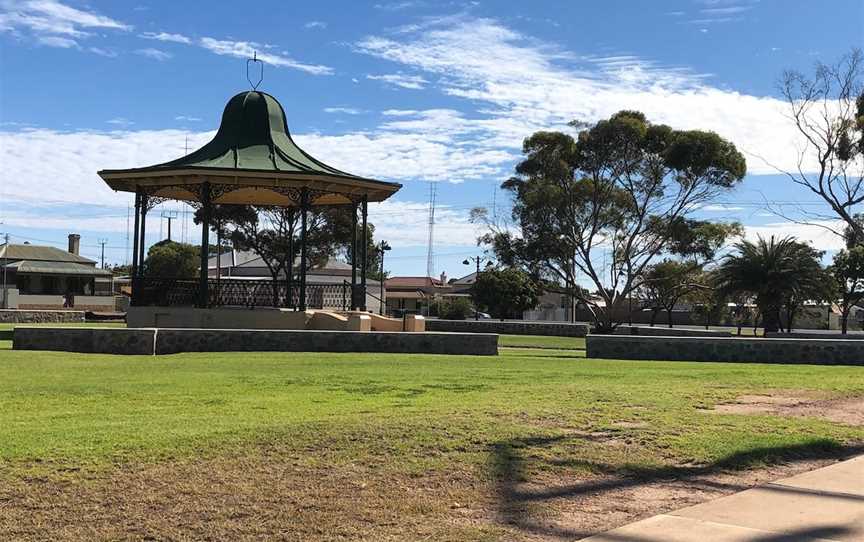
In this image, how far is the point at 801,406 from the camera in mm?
10477

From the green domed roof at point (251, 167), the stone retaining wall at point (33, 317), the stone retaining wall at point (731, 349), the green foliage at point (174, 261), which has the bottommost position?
the stone retaining wall at point (33, 317)

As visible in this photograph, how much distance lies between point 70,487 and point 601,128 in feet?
120

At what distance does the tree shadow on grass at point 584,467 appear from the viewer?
5398mm

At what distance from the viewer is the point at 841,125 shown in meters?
23.5

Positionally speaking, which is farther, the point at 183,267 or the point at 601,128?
the point at 183,267

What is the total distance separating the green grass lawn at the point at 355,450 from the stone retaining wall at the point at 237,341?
5.68 metres

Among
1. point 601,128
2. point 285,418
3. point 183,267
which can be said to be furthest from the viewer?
point 183,267

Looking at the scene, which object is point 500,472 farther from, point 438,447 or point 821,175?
point 821,175

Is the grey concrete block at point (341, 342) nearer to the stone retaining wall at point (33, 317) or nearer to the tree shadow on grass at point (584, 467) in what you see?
the tree shadow on grass at point (584, 467)

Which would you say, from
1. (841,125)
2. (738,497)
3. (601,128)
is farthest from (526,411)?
(601,128)

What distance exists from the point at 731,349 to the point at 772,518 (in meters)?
14.5

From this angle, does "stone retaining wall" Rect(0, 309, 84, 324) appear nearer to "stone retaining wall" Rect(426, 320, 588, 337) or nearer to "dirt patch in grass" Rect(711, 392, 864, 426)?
"stone retaining wall" Rect(426, 320, 588, 337)

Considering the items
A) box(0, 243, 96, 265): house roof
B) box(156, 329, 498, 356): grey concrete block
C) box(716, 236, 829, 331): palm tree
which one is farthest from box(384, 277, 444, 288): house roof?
box(156, 329, 498, 356): grey concrete block

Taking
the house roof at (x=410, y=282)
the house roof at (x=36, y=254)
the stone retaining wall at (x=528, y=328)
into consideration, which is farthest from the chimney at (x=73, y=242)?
the stone retaining wall at (x=528, y=328)
